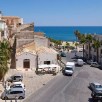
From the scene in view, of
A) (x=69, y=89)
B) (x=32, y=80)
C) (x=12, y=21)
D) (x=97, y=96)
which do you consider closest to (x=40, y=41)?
(x=12, y=21)

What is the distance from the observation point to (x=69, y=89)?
2052 inches

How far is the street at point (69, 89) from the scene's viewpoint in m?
45.7

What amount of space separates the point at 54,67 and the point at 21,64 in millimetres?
6672

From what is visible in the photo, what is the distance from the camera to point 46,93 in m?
49.1

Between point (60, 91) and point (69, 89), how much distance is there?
1996 mm

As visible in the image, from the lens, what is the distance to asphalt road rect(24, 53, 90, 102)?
4522cm

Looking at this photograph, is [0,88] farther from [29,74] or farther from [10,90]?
[29,74]

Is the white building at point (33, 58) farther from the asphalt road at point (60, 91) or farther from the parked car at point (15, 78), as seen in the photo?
the parked car at point (15, 78)

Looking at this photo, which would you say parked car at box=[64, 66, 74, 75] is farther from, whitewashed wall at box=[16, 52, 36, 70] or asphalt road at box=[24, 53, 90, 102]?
whitewashed wall at box=[16, 52, 36, 70]

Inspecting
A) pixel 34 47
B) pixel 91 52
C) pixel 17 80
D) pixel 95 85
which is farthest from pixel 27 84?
pixel 91 52

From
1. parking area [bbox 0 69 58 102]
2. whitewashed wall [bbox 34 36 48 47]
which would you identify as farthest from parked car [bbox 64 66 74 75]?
whitewashed wall [bbox 34 36 48 47]

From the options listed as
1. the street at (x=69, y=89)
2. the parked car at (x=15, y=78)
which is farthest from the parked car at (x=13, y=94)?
the parked car at (x=15, y=78)

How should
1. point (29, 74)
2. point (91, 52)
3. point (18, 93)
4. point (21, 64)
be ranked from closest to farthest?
point (18, 93) < point (29, 74) < point (21, 64) < point (91, 52)

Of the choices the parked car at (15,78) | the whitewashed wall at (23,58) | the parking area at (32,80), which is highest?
the whitewashed wall at (23,58)
